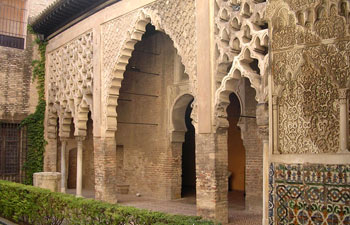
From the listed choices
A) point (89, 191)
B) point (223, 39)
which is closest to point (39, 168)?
point (89, 191)

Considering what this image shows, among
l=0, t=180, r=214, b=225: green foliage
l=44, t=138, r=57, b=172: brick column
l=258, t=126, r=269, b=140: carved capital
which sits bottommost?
l=0, t=180, r=214, b=225: green foliage

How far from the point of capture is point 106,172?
11.6 meters

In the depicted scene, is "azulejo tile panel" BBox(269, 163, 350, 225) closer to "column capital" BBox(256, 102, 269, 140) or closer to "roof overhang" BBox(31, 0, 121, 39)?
"column capital" BBox(256, 102, 269, 140)

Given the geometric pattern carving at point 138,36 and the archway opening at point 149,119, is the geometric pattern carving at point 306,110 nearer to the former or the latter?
the geometric pattern carving at point 138,36

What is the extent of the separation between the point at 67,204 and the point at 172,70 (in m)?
6.94

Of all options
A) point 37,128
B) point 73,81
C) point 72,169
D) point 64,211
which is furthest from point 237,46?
point 72,169

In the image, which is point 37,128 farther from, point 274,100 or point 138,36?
point 274,100

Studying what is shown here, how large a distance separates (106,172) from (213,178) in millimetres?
A: 4509

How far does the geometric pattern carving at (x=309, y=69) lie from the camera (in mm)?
3217

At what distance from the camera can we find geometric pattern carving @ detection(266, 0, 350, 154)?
322cm

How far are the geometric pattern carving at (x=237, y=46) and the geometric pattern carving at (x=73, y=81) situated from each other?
5618mm


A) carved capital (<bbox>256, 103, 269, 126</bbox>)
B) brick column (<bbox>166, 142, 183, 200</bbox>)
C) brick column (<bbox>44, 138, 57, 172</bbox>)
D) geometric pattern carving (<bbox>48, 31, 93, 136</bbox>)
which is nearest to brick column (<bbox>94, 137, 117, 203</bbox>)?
geometric pattern carving (<bbox>48, 31, 93, 136</bbox>)

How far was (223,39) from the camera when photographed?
798cm

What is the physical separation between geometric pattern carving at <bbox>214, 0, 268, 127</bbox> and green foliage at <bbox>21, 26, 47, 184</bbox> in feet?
31.9
